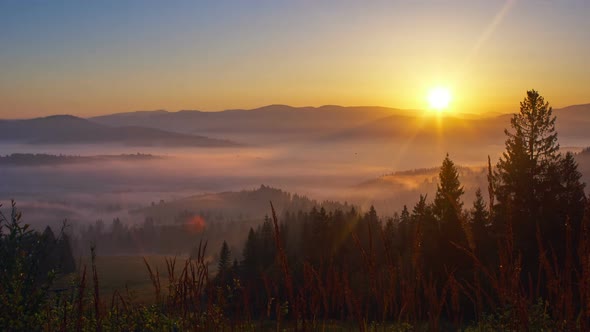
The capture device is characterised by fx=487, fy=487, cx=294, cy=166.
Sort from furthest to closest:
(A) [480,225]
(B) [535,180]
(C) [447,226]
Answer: (A) [480,225] → (C) [447,226] → (B) [535,180]

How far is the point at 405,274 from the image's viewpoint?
4.16 meters

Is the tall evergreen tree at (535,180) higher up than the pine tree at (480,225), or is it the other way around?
the tall evergreen tree at (535,180)

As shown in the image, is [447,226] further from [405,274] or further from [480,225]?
[405,274]

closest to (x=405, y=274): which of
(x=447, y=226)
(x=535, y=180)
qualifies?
(x=535, y=180)

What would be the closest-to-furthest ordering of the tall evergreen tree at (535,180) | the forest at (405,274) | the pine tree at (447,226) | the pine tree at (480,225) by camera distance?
the forest at (405,274) < the tall evergreen tree at (535,180) < the pine tree at (447,226) < the pine tree at (480,225)

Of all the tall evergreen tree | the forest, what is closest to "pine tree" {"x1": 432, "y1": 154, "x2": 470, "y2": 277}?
the forest

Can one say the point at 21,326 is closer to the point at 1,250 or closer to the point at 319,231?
the point at 1,250

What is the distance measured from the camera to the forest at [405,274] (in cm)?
354

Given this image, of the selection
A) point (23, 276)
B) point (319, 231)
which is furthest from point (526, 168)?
point (23, 276)

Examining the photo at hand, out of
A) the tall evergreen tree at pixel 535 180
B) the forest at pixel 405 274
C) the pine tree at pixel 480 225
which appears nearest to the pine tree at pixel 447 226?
the forest at pixel 405 274

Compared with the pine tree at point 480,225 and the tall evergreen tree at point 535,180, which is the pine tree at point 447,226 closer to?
the pine tree at point 480,225

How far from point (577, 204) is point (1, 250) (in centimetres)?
3029

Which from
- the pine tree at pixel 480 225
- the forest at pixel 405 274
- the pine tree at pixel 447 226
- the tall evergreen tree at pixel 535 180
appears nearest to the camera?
the forest at pixel 405 274

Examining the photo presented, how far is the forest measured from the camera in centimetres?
354
